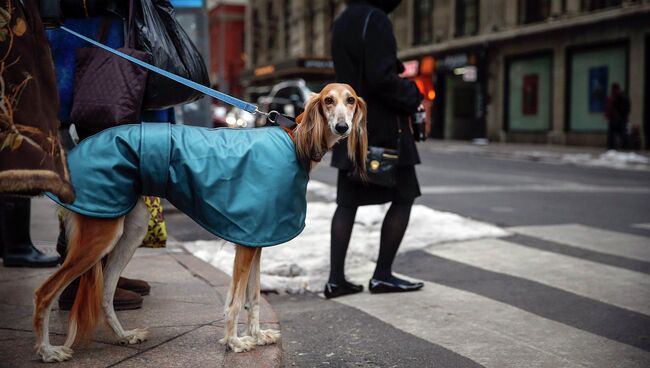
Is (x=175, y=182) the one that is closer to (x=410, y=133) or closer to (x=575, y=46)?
(x=410, y=133)

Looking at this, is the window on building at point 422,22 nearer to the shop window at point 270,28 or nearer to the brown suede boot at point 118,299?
the shop window at point 270,28

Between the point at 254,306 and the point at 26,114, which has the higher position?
the point at 26,114

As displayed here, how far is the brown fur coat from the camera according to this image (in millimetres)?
2297

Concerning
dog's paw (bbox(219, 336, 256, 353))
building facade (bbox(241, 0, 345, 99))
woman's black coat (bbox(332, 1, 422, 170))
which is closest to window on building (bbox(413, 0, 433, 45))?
building facade (bbox(241, 0, 345, 99))

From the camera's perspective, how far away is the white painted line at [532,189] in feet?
36.2

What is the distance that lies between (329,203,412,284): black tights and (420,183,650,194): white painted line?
5613 millimetres

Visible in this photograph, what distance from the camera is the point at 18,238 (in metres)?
5.11

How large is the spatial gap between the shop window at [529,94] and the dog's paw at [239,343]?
26.1 m

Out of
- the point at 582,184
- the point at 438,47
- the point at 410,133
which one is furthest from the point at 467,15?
the point at 410,133

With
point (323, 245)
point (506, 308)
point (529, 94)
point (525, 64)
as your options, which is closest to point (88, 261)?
point (506, 308)

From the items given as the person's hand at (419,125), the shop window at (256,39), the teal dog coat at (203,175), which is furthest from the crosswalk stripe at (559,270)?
the shop window at (256,39)

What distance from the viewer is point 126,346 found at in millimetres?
3406

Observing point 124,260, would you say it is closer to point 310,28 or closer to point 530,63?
point 530,63

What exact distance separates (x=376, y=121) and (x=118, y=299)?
204 centimetres
